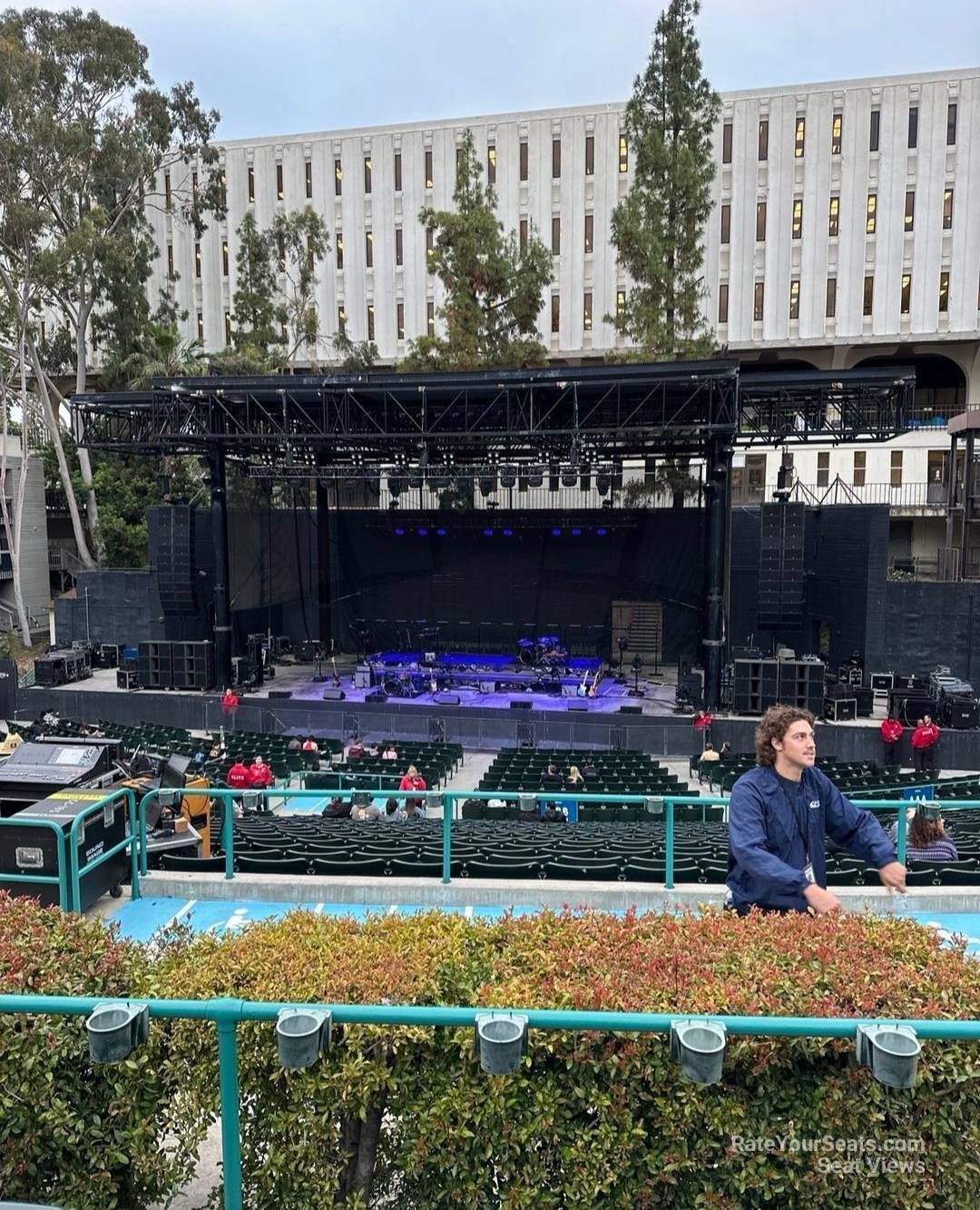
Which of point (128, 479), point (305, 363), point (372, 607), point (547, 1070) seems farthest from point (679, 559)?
point (547, 1070)

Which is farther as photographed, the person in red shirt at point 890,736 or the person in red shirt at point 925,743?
the person in red shirt at point 890,736

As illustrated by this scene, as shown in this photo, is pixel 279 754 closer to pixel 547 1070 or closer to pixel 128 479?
pixel 547 1070

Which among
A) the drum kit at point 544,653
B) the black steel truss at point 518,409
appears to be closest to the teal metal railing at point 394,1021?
the black steel truss at point 518,409

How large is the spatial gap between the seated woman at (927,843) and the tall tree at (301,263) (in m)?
35.3

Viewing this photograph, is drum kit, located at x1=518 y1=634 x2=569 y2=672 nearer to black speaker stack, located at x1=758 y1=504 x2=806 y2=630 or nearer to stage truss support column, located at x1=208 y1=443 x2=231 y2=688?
black speaker stack, located at x1=758 y1=504 x2=806 y2=630

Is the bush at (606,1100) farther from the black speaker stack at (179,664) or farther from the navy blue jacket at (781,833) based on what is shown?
the black speaker stack at (179,664)

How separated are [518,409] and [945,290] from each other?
25170 millimetres

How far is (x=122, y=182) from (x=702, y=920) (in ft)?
132

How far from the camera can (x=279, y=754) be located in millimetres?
17047

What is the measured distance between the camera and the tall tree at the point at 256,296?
123 feet

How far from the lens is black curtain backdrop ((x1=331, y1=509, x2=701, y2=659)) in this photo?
97.7 feet

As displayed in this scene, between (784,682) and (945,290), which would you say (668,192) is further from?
(784,682)

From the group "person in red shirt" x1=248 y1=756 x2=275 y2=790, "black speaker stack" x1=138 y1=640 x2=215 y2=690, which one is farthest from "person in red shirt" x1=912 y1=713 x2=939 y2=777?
"black speaker stack" x1=138 y1=640 x2=215 y2=690

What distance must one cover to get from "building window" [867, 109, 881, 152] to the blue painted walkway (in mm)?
38911
